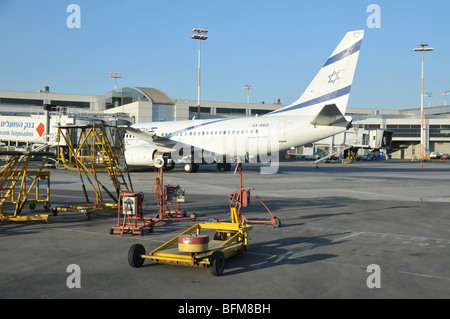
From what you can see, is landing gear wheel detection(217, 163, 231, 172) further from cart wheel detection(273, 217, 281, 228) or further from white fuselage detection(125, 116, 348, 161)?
cart wheel detection(273, 217, 281, 228)

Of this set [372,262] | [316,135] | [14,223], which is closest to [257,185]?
[316,135]

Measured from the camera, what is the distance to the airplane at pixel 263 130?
3039 cm

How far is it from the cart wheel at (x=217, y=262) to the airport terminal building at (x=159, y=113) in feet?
134

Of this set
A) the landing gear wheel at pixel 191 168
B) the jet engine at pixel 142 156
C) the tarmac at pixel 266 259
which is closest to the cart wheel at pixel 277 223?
the tarmac at pixel 266 259

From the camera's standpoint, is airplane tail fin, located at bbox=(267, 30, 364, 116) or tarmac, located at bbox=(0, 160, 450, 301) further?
airplane tail fin, located at bbox=(267, 30, 364, 116)

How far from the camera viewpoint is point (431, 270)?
882 centimetres

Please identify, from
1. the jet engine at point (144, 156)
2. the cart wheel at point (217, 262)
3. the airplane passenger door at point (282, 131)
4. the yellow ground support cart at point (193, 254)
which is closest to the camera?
the cart wheel at point (217, 262)

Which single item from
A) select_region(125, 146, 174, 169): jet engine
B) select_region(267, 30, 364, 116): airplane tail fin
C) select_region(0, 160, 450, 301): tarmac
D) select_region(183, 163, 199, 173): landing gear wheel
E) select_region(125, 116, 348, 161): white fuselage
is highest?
select_region(267, 30, 364, 116): airplane tail fin

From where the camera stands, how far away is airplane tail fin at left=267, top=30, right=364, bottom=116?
1185 inches

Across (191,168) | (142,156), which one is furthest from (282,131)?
(142,156)

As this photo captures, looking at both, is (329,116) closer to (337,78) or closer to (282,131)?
(337,78)

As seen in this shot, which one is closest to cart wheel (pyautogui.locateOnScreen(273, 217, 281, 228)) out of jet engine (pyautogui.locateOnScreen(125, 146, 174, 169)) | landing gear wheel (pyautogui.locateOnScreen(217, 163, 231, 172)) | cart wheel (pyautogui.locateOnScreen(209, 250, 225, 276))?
cart wheel (pyautogui.locateOnScreen(209, 250, 225, 276))

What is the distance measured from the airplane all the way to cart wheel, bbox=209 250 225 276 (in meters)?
21.3

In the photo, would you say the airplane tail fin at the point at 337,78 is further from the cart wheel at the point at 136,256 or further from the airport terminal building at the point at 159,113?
the airport terminal building at the point at 159,113
